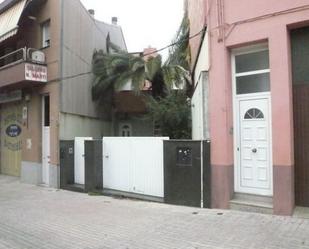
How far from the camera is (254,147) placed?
8.98m

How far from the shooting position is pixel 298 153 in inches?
333

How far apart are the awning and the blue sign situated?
383 cm

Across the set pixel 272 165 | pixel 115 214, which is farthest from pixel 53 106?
pixel 272 165

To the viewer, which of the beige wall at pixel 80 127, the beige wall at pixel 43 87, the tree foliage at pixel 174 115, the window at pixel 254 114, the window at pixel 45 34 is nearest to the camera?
the window at pixel 254 114

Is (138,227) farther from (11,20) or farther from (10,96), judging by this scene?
(10,96)

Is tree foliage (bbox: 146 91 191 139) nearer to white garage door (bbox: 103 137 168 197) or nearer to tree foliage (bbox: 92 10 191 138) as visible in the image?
tree foliage (bbox: 92 10 191 138)

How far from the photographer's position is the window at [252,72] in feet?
29.5

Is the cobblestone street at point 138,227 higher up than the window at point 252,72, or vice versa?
the window at point 252,72

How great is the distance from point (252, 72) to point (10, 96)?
1102cm

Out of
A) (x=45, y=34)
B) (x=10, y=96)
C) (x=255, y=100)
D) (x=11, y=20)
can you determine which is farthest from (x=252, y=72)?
(x=10, y=96)

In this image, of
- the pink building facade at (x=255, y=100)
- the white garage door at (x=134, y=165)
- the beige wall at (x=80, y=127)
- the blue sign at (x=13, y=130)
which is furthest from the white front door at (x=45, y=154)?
the pink building facade at (x=255, y=100)

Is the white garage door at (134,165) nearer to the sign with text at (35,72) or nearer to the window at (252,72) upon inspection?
the window at (252,72)

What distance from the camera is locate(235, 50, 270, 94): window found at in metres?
8.98

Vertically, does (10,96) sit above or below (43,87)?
below
